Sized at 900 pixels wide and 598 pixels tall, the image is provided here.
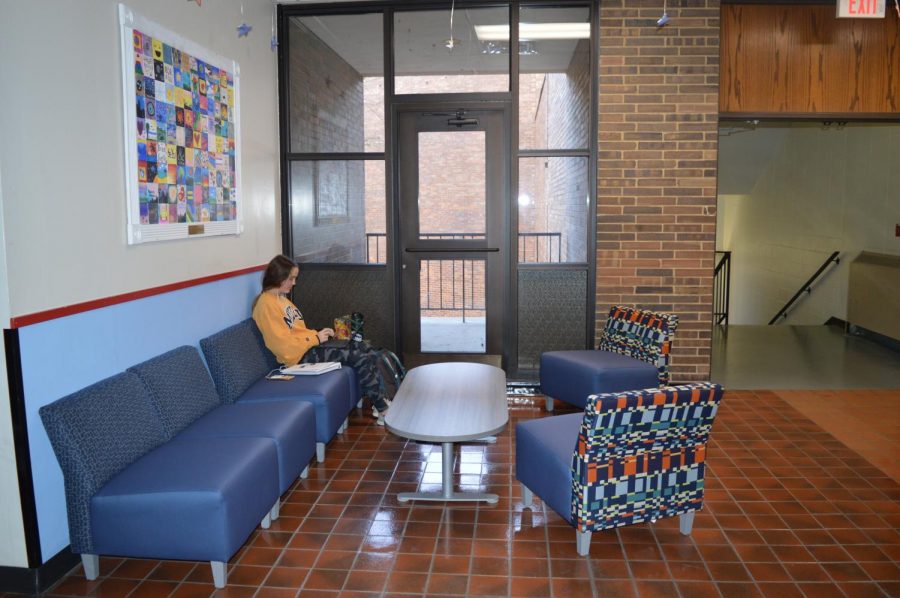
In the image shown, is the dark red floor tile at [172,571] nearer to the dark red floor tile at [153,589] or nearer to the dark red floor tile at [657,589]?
the dark red floor tile at [153,589]

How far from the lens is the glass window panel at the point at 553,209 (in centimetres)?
603

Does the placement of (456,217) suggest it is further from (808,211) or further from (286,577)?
(808,211)

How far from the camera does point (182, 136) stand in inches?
162

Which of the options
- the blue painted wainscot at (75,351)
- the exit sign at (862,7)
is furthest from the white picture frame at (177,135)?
the exit sign at (862,7)

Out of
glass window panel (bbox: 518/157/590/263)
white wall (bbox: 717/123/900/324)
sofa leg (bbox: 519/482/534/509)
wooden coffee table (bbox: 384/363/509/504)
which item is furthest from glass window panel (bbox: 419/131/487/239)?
white wall (bbox: 717/123/900/324)

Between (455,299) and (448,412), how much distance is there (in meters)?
2.30

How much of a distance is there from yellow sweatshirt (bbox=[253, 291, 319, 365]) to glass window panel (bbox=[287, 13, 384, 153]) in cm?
179

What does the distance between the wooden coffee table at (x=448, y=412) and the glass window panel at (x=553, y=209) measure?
1.69 meters

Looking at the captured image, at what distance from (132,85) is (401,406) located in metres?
2.02

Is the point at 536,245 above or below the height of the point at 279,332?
above

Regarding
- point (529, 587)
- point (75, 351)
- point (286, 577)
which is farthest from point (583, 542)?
point (75, 351)

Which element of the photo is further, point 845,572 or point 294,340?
point 294,340

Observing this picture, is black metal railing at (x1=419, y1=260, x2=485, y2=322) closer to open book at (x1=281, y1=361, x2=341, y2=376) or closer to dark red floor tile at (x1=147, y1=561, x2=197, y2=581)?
open book at (x1=281, y1=361, x2=341, y2=376)

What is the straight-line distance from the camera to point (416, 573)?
3146 mm
